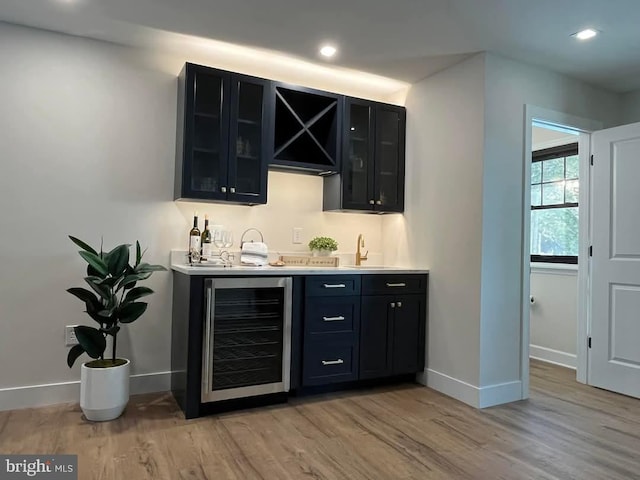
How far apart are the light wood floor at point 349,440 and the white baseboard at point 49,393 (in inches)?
3.3

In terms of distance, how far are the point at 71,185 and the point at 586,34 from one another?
11.6ft

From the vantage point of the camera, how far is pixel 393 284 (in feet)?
11.5

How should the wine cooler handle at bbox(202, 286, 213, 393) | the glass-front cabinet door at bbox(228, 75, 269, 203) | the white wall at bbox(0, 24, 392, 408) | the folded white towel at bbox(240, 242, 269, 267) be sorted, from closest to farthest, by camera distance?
the wine cooler handle at bbox(202, 286, 213, 393)
the white wall at bbox(0, 24, 392, 408)
the glass-front cabinet door at bbox(228, 75, 269, 203)
the folded white towel at bbox(240, 242, 269, 267)

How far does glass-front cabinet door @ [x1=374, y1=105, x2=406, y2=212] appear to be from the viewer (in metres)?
3.85

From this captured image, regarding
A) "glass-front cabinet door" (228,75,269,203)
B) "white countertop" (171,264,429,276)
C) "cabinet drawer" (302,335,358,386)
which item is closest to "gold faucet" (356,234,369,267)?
"white countertop" (171,264,429,276)

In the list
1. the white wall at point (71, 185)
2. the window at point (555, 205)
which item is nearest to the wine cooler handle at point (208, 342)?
the white wall at point (71, 185)

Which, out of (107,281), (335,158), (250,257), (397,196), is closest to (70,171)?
(107,281)

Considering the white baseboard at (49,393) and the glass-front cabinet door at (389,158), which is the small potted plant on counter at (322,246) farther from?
the white baseboard at (49,393)

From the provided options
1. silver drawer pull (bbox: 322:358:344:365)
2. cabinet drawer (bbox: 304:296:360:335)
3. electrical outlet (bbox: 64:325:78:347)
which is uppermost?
cabinet drawer (bbox: 304:296:360:335)

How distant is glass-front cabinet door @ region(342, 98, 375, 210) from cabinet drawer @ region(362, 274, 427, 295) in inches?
25.9

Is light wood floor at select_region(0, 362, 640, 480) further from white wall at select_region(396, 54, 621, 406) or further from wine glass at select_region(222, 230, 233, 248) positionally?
wine glass at select_region(222, 230, 233, 248)

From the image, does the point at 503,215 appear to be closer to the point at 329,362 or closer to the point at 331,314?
the point at 331,314

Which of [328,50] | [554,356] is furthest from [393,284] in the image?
[554,356]

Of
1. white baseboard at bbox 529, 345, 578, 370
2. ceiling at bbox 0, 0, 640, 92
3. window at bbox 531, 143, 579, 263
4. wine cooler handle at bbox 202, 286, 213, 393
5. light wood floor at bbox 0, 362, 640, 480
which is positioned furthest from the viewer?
window at bbox 531, 143, 579, 263
